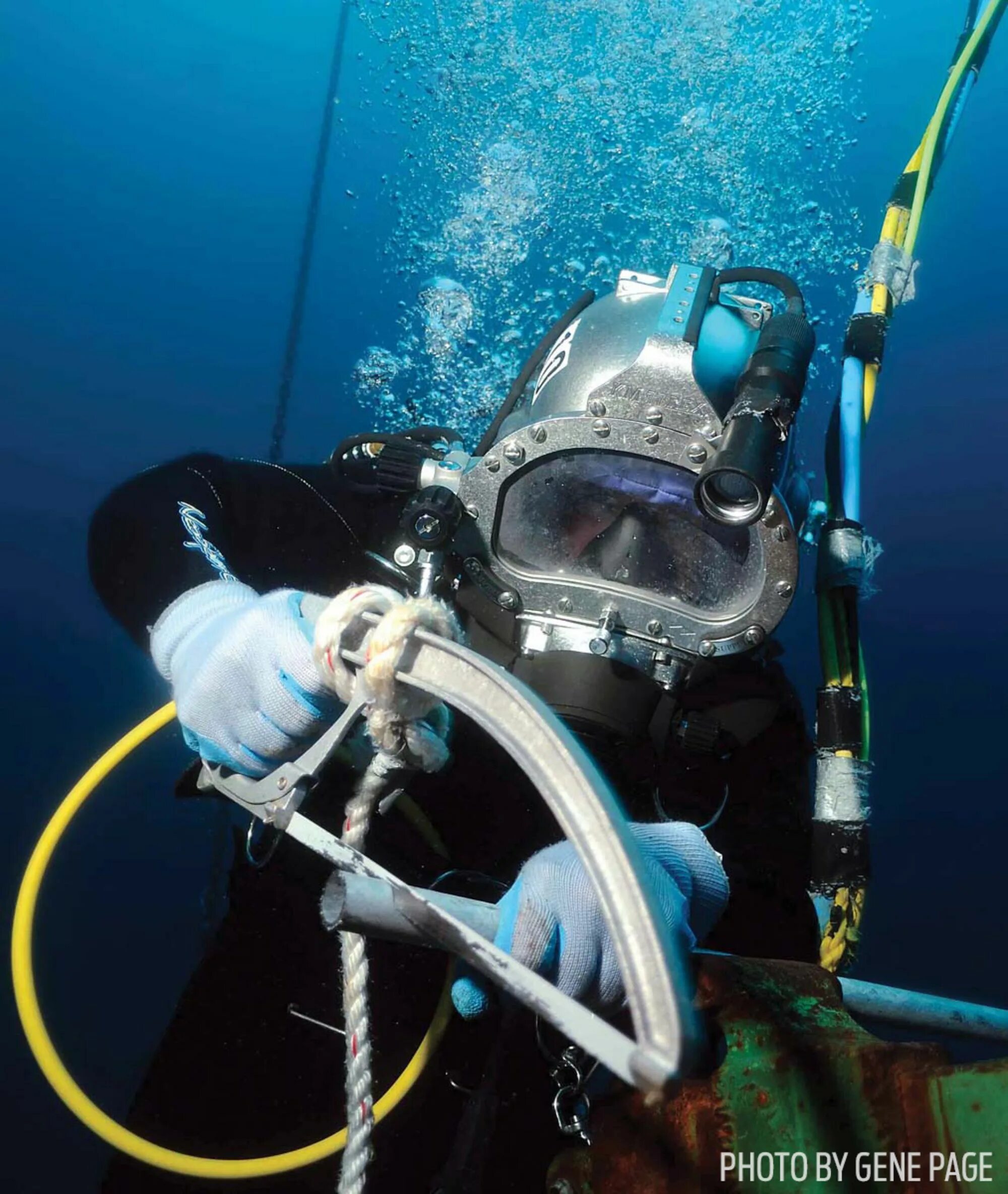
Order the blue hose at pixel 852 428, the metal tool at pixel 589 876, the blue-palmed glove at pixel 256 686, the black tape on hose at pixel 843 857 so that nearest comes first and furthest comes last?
the metal tool at pixel 589 876 → the blue-palmed glove at pixel 256 686 → the black tape on hose at pixel 843 857 → the blue hose at pixel 852 428

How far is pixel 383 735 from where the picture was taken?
2.48ft

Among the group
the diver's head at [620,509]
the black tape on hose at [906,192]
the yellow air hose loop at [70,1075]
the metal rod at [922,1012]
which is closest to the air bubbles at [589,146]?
the black tape on hose at [906,192]

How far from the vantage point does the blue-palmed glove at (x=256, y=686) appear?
1023 mm

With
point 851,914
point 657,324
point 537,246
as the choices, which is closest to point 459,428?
point 537,246

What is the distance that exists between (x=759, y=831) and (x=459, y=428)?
378cm

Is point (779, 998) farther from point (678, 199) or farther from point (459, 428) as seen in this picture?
point (678, 199)

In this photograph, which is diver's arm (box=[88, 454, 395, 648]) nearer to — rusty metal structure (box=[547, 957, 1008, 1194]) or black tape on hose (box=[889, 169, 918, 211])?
rusty metal structure (box=[547, 957, 1008, 1194])

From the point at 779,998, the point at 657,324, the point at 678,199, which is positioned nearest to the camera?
the point at 779,998

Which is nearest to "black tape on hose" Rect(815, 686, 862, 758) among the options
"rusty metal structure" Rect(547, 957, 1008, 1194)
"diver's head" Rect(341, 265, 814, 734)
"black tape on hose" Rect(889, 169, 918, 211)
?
"diver's head" Rect(341, 265, 814, 734)

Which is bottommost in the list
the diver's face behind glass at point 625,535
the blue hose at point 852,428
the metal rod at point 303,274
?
the diver's face behind glass at point 625,535

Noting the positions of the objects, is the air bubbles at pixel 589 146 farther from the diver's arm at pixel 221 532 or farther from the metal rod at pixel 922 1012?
the metal rod at pixel 922 1012

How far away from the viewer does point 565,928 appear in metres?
0.91

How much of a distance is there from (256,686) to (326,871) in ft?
3.08

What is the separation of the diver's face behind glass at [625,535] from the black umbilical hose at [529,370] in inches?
7.2
